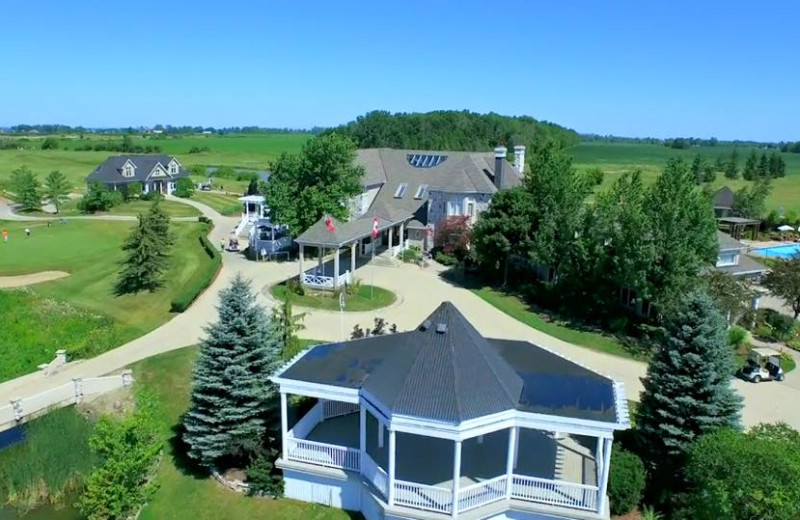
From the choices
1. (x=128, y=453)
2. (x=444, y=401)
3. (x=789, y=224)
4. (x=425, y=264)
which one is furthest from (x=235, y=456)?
(x=789, y=224)

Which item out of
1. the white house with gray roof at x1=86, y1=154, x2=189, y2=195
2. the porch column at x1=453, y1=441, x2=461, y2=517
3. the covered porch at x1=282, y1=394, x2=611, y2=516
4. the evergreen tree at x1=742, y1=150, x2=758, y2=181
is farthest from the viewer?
the evergreen tree at x1=742, y1=150, x2=758, y2=181

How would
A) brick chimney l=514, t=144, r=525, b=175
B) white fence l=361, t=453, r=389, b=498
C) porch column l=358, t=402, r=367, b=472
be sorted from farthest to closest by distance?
1. brick chimney l=514, t=144, r=525, b=175
2. porch column l=358, t=402, r=367, b=472
3. white fence l=361, t=453, r=389, b=498

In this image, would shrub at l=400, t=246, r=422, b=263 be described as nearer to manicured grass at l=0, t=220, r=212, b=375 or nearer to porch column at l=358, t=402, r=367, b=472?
manicured grass at l=0, t=220, r=212, b=375

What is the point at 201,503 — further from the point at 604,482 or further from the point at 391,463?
the point at 604,482

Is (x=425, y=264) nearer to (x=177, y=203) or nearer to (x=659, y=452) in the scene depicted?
(x=659, y=452)

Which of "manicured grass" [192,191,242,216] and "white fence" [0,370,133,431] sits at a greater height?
"manicured grass" [192,191,242,216]

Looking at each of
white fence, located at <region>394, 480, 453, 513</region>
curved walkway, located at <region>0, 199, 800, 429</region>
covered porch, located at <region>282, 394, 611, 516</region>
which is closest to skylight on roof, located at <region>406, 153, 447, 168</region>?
curved walkway, located at <region>0, 199, 800, 429</region>

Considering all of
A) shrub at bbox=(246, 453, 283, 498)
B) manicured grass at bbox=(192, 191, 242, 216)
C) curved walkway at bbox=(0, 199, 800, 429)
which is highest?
manicured grass at bbox=(192, 191, 242, 216)

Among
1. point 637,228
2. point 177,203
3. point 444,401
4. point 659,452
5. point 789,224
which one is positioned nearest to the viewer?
point 444,401
